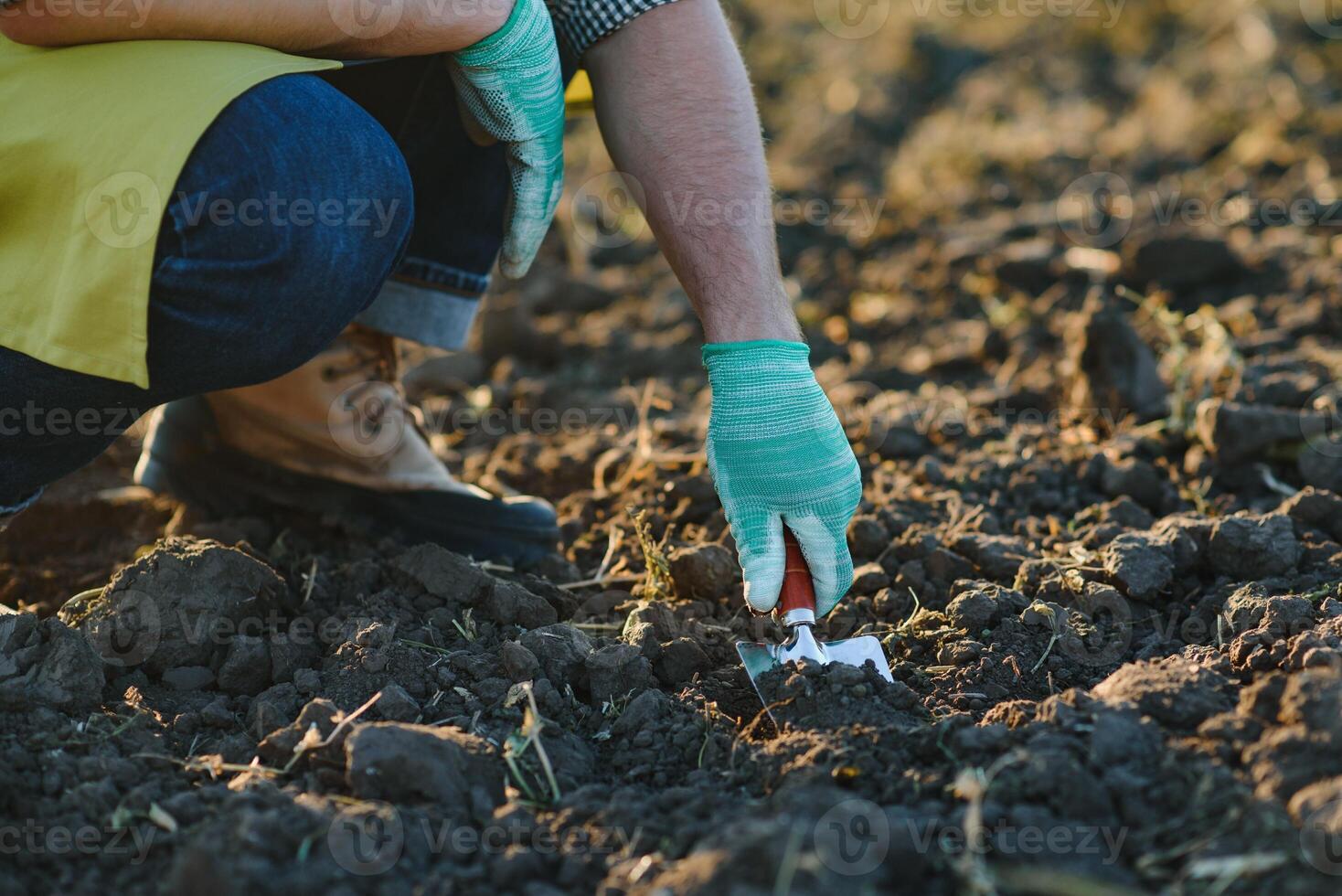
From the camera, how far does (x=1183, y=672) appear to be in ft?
4.82

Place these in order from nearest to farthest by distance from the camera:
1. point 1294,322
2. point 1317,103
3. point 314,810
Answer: point 314,810
point 1294,322
point 1317,103

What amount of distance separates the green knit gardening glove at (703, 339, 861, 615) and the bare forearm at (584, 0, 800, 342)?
0.18 ft

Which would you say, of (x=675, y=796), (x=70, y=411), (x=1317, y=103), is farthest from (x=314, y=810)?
(x=1317, y=103)

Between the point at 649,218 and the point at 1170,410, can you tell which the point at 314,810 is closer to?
the point at 649,218

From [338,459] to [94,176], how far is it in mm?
842

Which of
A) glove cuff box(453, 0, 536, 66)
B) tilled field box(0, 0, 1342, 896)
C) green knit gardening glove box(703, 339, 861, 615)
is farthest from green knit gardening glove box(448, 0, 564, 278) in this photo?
tilled field box(0, 0, 1342, 896)

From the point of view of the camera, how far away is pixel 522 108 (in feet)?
6.07

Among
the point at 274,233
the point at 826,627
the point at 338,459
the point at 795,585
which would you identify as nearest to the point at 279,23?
the point at 274,233

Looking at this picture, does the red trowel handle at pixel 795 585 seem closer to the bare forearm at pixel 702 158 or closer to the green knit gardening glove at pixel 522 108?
the bare forearm at pixel 702 158

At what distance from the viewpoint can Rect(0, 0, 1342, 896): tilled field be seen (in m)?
1.26

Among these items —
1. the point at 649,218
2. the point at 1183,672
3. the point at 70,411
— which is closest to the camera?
the point at 1183,672

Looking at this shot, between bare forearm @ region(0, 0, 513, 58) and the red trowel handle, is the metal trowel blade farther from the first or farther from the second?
bare forearm @ region(0, 0, 513, 58)

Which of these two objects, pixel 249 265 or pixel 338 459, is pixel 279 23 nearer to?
pixel 249 265

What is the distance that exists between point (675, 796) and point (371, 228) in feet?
2.88
